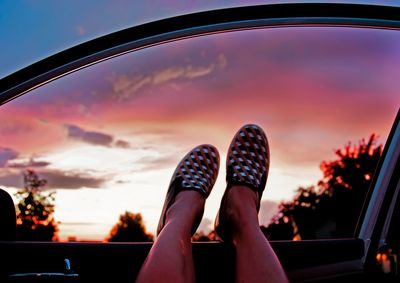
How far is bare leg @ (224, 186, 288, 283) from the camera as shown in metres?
1.37

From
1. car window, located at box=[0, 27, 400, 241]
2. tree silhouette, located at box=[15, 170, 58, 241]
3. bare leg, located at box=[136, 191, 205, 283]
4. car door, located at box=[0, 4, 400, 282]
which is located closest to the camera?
bare leg, located at box=[136, 191, 205, 283]

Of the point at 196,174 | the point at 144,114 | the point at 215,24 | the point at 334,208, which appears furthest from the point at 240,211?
the point at 334,208

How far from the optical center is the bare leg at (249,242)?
1.37 m

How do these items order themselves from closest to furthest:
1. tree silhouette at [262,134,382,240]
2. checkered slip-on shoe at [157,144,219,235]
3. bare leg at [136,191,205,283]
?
1. bare leg at [136,191,205,283]
2. checkered slip-on shoe at [157,144,219,235]
3. tree silhouette at [262,134,382,240]

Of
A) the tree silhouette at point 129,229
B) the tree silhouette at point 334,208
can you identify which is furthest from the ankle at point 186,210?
the tree silhouette at point 334,208

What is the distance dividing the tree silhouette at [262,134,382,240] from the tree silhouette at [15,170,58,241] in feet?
3.01

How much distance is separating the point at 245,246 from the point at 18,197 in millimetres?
852

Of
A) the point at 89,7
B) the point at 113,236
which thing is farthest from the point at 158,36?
the point at 113,236

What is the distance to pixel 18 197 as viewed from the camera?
1716mm

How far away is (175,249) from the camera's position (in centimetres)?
141

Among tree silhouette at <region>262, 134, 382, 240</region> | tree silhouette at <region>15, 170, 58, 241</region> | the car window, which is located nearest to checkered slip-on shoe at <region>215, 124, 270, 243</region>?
the car window

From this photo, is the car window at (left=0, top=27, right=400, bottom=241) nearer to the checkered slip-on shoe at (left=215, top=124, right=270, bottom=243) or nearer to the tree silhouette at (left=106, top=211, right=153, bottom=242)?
the tree silhouette at (left=106, top=211, right=153, bottom=242)

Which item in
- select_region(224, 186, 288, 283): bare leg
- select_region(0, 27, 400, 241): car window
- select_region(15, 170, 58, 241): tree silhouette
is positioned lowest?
select_region(224, 186, 288, 283): bare leg

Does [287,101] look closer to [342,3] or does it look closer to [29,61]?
[342,3]
